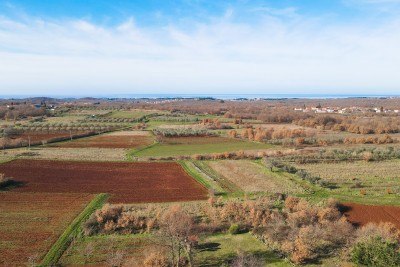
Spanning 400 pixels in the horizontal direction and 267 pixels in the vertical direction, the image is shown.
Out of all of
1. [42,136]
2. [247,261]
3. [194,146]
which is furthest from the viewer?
[42,136]

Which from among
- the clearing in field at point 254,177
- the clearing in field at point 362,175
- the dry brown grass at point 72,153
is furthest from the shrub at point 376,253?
the dry brown grass at point 72,153

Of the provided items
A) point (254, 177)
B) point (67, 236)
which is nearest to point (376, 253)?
point (67, 236)

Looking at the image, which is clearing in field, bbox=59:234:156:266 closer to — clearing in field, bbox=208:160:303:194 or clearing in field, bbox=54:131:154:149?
clearing in field, bbox=208:160:303:194

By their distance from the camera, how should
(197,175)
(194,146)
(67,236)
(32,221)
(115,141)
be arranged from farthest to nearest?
(115,141) → (194,146) → (197,175) → (32,221) → (67,236)

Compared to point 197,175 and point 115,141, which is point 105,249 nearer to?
point 197,175

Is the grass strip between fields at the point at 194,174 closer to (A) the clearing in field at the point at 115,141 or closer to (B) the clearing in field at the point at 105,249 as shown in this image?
(B) the clearing in field at the point at 105,249

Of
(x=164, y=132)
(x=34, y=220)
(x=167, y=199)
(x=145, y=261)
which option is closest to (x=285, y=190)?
(x=167, y=199)

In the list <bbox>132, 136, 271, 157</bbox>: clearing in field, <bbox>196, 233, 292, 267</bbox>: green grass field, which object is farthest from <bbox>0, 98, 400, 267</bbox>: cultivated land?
<bbox>132, 136, 271, 157</bbox>: clearing in field
